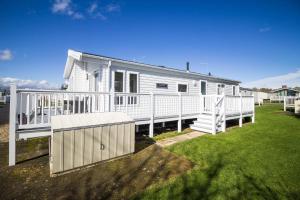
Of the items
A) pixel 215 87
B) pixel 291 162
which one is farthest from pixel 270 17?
pixel 291 162

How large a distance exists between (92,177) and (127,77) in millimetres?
5416

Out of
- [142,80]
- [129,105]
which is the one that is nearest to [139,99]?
[129,105]

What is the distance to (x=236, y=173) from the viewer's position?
3.69 meters

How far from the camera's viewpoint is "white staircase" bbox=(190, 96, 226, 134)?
7.62 meters

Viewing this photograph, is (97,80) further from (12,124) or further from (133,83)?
(12,124)

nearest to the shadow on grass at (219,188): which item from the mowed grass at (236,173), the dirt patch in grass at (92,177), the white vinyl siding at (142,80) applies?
the mowed grass at (236,173)

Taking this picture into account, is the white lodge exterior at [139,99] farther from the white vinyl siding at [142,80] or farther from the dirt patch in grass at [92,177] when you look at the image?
the dirt patch in grass at [92,177]

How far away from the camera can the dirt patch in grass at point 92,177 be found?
2889 millimetres

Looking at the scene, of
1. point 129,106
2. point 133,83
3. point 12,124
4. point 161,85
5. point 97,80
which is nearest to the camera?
point 12,124

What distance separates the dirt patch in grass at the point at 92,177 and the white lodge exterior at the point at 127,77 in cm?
322

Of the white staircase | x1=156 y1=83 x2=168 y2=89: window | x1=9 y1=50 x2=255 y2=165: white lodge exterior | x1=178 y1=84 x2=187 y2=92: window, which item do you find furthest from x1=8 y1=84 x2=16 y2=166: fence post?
x1=178 y1=84 x2=187 y2=92: window

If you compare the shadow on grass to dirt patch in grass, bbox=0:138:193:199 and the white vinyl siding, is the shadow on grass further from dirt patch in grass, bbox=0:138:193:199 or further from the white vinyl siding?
the white vinyl siding

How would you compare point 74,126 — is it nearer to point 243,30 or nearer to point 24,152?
point 24,152

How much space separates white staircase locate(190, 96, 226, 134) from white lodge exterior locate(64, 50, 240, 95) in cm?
277
